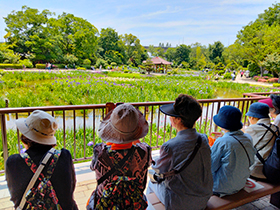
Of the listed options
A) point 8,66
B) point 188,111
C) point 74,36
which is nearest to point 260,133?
point 188,111

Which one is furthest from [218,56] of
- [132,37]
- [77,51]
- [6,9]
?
[6,9]

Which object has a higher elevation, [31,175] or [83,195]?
[31,175]

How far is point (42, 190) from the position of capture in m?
0.92

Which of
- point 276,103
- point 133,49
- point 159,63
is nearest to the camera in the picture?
point 276,103

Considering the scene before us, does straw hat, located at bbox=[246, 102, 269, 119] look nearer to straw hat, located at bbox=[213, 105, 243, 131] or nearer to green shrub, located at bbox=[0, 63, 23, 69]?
straw hat, located at bbox=[213, 105, 243, 131]

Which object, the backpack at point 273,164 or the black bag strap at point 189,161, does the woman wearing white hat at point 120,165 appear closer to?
the black bag strap at point 189,161

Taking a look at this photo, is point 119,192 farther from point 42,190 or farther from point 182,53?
point 182,53

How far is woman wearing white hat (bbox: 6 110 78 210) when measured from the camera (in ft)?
2.97

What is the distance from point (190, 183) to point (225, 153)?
0.36 meters

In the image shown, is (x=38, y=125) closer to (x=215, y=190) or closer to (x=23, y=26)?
(x=215, y=190)

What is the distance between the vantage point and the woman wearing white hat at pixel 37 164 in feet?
2.97

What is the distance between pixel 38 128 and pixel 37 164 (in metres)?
0.18

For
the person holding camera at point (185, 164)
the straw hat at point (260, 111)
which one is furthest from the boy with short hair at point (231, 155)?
the straw hat at point (260, 111)

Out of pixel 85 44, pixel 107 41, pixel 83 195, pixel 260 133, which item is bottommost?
pixel 83 195
